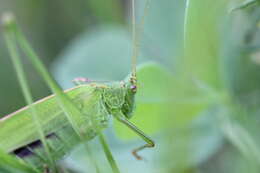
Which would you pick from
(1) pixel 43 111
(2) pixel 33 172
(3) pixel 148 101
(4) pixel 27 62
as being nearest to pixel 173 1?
(3) pixel 148 101

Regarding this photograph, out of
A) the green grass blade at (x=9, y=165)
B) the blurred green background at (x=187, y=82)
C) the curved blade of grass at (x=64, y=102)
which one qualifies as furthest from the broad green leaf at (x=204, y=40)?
the green grass blade at (x=9, y=165)

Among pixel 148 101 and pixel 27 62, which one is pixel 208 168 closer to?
pixel 148 101

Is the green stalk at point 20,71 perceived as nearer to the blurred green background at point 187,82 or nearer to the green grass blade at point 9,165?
the green grass blade at point 9,165

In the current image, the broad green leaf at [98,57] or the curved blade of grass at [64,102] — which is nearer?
the curved blade of grass at [64,102]

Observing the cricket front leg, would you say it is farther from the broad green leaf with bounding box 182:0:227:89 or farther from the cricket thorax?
the broad green leaf with bounding box 182:0:227:89

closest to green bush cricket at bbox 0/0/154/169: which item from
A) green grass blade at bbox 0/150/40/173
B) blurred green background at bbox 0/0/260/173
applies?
blurred green background at bbox 0/0/260/173

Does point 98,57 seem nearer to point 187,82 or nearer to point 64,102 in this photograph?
point 187,82

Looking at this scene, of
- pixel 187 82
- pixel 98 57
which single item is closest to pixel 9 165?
pixel 187 82
